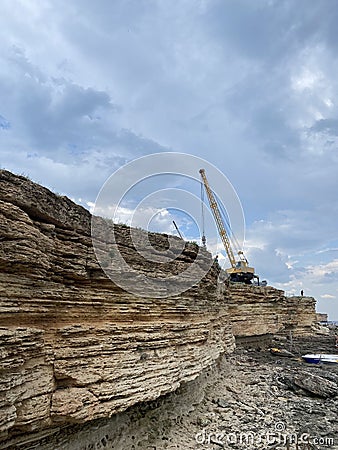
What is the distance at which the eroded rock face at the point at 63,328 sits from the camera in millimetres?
7262

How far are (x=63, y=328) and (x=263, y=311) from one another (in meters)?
32.5

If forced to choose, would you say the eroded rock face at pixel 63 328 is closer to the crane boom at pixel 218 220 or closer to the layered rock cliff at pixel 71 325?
the layered rock cliff at pixel 71 325

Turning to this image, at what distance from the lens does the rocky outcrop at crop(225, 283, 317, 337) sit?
112ft

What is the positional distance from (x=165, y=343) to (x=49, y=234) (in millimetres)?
5607

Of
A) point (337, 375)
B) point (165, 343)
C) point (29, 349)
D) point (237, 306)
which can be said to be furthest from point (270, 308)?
point (29, 349)

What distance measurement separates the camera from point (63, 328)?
8.41 metres

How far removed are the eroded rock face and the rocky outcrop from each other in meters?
19.7

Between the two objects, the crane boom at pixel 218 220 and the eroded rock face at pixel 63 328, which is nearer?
the eroded rock face at pixel 63 328

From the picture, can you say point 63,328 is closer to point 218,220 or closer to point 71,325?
point 71,325

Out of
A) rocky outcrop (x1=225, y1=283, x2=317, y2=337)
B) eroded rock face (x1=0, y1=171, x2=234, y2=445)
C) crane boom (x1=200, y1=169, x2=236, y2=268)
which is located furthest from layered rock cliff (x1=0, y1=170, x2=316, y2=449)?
crane boom (x1=200, y1=169, x2=236, y2=268)

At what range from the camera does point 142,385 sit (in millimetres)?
10109

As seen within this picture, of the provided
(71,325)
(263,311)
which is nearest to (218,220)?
(263,311)

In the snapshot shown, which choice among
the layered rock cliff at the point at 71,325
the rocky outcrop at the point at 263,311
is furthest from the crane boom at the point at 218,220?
the layered rock cliff at the point at 71,325

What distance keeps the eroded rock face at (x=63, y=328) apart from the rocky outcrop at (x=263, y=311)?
64.5 ft
